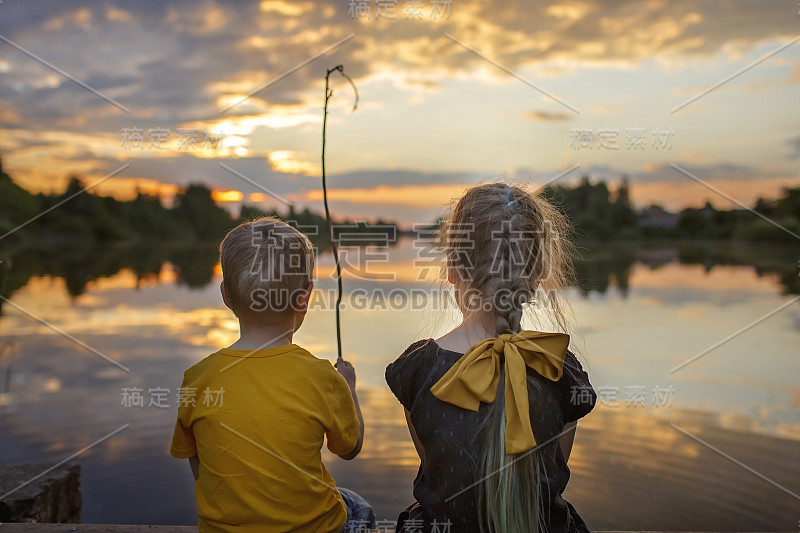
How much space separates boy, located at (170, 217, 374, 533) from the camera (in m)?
1.62

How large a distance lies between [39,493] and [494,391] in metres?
2.25

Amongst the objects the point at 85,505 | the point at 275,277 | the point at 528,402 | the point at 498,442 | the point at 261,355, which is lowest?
the point at 85,505

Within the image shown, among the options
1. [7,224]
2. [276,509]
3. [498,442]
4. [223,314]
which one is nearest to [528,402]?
[498,442]

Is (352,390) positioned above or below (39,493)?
above

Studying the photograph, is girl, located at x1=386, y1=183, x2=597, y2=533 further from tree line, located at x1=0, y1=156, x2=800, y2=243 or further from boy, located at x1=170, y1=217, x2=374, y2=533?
tree line, located at x1=0, y1=156, x2=800, y2=243

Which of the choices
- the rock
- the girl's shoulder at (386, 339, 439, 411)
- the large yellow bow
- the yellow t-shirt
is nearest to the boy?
the yellow t-shirt

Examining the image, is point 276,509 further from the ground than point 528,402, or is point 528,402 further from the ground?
point 528,402

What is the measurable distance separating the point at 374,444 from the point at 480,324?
2707mm

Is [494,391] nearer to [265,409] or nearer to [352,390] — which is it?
[352,390]

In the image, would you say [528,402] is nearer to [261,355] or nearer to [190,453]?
[261,355]

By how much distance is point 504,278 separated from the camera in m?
1.73

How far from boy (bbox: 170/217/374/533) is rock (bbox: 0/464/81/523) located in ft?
4.62

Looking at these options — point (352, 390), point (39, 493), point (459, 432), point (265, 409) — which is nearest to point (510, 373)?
point (459, 432)

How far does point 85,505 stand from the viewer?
365cm
